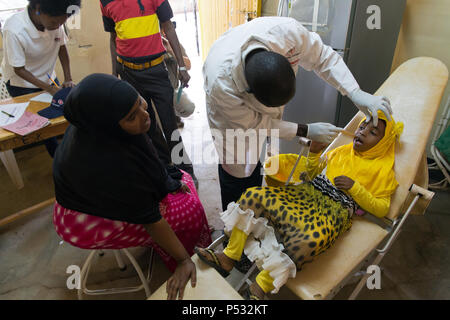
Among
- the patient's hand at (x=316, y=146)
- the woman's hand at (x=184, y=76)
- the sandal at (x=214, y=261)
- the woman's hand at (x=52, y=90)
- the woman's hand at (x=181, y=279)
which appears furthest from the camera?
the woman's hand at (x=184, y=76)

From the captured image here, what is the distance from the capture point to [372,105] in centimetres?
143

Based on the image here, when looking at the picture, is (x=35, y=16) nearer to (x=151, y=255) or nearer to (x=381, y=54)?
(x=151, y=255)

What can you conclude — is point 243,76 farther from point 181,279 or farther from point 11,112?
point 11,112

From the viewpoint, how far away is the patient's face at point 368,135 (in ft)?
4.87

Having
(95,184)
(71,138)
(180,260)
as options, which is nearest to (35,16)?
(71,138)

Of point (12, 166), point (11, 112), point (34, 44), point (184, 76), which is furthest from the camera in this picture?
point (12, 166)

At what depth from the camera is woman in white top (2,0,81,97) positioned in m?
1.79

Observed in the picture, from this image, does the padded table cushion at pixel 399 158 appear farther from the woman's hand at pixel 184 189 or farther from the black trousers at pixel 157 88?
the black trousers at pixel 157 88

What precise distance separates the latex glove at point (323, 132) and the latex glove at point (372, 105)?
0.56 feet

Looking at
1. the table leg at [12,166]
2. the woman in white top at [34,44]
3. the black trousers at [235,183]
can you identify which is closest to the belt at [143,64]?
the woman in white top at [34,44]

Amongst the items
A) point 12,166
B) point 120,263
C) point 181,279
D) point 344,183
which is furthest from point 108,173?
point 12,166

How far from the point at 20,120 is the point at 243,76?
1.58m

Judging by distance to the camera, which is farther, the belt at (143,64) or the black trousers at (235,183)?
the belt at (143,64)

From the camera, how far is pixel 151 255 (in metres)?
1.84
